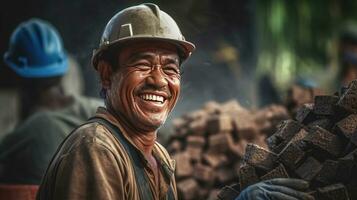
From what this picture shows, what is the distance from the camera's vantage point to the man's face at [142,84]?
3.89 meters

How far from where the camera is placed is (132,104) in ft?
12.8

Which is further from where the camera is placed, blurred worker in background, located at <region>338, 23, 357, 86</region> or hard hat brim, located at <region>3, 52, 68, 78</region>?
blurred worker in background, located at <region>338, 23, 357, 86</region>

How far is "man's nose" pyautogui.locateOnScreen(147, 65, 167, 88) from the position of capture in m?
3.90

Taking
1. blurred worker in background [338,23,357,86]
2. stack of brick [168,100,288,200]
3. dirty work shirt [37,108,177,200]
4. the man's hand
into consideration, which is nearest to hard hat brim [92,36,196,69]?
dirty work shirt [37,108,177,200]

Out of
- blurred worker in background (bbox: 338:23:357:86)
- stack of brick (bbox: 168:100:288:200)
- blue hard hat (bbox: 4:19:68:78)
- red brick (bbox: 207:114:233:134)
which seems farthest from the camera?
blurred worker in background (bbox: 338:23:357:86)

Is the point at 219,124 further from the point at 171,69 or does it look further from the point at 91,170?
the point at 91,170

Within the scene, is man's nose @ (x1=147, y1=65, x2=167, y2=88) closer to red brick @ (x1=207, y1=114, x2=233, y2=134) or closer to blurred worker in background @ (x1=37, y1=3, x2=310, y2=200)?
blurred worker in background @ (x1=37, y1=3, x2=310, y2=200)

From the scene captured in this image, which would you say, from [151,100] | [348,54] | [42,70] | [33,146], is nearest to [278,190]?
[151,100]

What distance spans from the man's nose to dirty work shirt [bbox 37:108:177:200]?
36 cm

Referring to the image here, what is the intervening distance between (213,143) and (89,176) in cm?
454

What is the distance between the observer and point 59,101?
7.62 metres

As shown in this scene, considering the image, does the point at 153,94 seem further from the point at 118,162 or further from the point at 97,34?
the point at 97,34

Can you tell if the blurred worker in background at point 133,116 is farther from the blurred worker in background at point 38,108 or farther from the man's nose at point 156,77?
the blurred worker in background at point 38,108

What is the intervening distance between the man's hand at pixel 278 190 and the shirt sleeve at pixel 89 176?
0.68m
